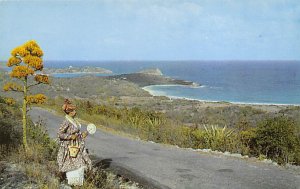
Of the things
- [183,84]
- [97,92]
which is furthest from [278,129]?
[183,84]

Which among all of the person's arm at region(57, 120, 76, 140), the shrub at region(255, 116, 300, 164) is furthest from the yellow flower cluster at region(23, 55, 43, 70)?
the shrub at region(255, 116, 300, 164)

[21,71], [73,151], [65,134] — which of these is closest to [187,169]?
[73,151]

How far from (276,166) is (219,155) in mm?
2067

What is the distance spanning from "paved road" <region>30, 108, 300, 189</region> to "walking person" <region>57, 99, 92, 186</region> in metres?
2.18

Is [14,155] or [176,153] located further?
[176,153]

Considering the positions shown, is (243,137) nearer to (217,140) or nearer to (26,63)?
(217,140)

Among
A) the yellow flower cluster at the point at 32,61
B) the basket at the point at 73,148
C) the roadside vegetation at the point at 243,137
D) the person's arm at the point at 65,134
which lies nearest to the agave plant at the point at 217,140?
the roadside vegetation at the point at 243,137

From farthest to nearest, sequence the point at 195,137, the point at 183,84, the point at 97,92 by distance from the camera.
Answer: the point at 183,84 < the point at 97,92 < the point at 195,137

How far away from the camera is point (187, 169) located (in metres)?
11.1

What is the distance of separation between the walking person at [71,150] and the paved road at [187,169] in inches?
85.9

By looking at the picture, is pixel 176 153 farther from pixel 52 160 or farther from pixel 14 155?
pixel 14 155

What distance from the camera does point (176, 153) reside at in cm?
1352

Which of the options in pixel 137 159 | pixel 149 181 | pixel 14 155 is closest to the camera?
pixel 149 181

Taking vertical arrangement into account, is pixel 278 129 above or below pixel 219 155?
above
